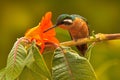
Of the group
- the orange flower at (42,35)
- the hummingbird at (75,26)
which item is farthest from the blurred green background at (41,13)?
the orange flower at (42,35)

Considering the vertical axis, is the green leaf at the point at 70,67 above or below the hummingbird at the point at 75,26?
above

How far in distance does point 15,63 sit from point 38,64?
4 centimetres

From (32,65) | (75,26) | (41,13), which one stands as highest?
(32,65)

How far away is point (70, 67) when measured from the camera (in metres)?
0.91

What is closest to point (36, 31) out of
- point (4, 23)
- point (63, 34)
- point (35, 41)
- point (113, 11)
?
point (35, 41)

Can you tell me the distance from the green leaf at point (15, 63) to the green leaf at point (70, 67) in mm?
62

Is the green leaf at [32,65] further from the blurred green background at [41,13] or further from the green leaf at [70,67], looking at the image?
the blurred green background at [41,13]

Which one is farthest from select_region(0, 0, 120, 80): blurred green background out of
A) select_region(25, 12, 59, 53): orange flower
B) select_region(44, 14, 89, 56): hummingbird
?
select_region(25, 12, 59, 53): orange flower

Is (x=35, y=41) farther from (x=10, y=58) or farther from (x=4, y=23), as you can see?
(x=4, y=23)

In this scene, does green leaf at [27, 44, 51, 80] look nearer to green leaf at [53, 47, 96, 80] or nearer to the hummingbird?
green leaf at [53, 47, 96, 80]

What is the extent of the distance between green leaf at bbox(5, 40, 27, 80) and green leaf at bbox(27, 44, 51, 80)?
22 mm

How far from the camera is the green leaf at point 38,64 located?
88 centimetres

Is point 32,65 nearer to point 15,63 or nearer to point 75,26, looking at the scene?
point 15,63

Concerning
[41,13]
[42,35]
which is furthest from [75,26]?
[41,13]
